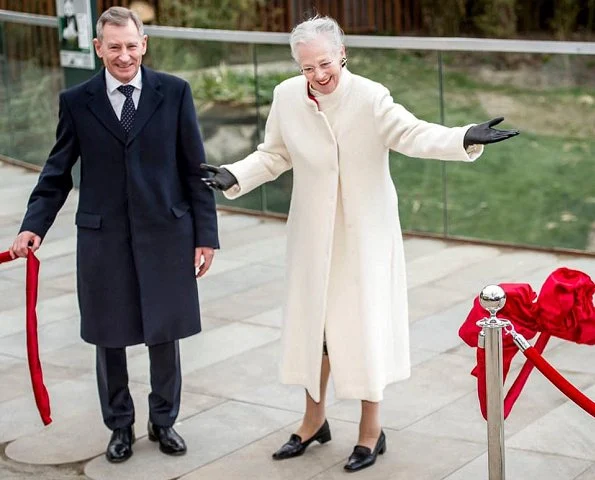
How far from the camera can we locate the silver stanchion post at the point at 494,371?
4188mm

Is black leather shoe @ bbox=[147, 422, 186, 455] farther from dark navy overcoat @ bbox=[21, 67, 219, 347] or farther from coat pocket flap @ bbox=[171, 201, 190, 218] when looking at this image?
coat pocket flap @ bbox=[171, 201, 190, 218]

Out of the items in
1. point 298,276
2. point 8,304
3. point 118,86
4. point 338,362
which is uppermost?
point 118,86

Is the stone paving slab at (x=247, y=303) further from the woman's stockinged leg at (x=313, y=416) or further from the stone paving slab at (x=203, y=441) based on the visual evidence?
the woman's stockinged leg at (x=313, y=416)

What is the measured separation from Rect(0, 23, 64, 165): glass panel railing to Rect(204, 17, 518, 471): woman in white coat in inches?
296

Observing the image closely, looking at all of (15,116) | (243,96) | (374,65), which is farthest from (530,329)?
(15,116)

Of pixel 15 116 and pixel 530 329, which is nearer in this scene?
pixel 530 329

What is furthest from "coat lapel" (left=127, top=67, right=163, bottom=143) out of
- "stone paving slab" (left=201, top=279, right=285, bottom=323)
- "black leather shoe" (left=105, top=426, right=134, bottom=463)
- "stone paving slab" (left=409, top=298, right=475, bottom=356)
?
"stone paving slab" (left=201, top=279, right=285, bottom=323)

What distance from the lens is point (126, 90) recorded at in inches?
201

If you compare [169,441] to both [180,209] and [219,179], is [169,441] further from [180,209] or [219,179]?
[219,179]

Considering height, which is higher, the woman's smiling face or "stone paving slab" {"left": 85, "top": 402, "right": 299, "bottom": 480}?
the woman's smiling face

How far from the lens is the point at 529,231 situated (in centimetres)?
924

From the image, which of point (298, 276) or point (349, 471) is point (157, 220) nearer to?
point (298, 276)

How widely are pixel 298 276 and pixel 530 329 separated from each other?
987 millimetres

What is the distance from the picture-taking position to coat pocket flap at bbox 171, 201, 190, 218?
203 inches
